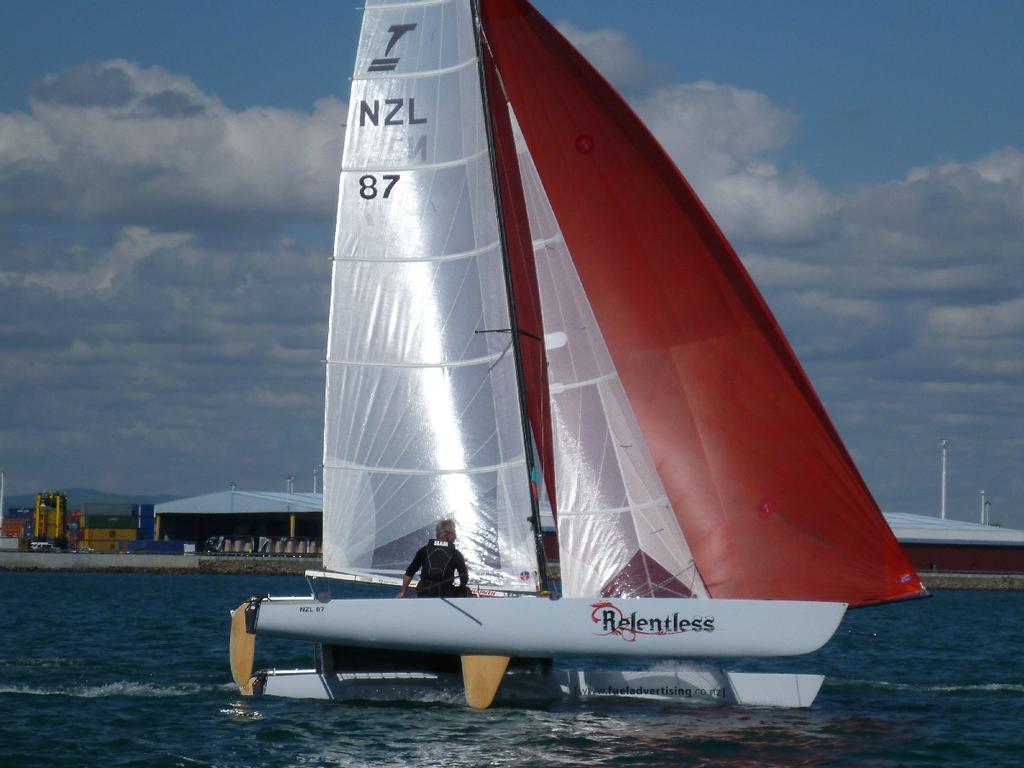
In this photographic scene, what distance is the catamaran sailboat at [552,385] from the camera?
18.0 meters

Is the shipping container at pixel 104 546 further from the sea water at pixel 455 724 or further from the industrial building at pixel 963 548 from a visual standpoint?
the sea water at pixel 455 724

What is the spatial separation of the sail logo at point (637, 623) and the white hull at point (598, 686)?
1.73 meters

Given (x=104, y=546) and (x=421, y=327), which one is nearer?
(x=421, y=327)

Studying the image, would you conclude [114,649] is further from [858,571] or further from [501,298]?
[858,571]

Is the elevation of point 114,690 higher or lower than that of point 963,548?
lower

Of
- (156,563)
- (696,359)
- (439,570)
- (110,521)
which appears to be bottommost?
(156,563)

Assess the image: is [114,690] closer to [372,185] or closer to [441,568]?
[441,568]

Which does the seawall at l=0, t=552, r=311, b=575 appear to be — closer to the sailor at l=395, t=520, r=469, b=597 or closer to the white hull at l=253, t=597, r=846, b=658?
the sailor at l=395, t=520, r=469, b=597

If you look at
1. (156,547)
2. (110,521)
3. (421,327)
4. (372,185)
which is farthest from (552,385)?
(110,521)

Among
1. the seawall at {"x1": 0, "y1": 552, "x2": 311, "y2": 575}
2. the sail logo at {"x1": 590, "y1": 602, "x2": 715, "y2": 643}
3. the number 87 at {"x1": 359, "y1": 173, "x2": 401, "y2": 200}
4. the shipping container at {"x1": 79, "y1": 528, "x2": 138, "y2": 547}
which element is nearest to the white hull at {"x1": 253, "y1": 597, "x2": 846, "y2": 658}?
the sail logo at {"x1": 590, "y1": 602, "x2": 715, "y2": 643}

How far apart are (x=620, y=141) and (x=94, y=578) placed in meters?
56.7

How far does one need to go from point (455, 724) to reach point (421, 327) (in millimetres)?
4664

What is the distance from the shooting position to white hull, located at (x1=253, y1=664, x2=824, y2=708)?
59.6 feet

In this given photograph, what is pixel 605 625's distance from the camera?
16.8 metres
